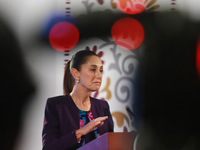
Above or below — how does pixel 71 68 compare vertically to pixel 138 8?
below

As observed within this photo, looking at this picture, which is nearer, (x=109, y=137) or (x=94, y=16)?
(x=109, y=137)

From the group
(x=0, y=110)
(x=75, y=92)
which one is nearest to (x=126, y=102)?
(x=75, y=92)

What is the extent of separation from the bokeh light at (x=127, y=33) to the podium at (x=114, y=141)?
115 centimetres

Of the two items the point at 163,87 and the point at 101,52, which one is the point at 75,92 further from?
the point at 163,87

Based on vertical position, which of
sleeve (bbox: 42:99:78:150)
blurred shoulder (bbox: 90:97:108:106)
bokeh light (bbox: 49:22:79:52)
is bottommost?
sleeve (bbox: 42:99:78:150)

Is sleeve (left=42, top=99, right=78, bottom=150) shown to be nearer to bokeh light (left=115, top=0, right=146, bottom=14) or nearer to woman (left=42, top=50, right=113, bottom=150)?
woman (left=42, top=50, right=113, bottom=150)

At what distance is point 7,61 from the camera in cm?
211

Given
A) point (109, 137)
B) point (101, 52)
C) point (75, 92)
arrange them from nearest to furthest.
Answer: point (109, 137) < point (75, 92) < point (101, 52)

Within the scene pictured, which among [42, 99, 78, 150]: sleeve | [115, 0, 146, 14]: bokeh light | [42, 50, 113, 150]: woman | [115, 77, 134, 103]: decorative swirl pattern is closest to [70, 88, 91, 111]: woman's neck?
[42, 50, 113, 150]: woman

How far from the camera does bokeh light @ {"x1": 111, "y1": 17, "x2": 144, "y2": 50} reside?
223 cm

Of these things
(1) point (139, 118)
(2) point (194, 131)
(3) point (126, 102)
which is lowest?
(2) point (194, 131)

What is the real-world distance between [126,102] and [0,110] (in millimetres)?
942

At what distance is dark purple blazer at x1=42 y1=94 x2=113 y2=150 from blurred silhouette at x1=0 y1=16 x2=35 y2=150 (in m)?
0.43

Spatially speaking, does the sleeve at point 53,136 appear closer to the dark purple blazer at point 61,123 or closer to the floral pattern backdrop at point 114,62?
the dark purple blazer at point 61,123
